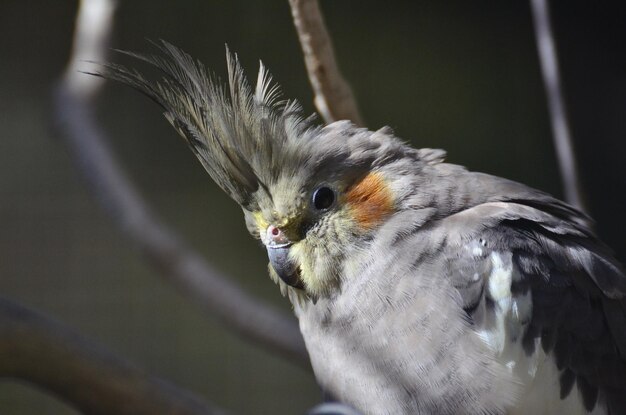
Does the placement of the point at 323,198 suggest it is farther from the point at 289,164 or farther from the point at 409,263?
the point at 409,263

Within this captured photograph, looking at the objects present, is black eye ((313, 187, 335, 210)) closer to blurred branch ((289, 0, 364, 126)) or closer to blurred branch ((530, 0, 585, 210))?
blurred branch ((289, 0, 364, 126))

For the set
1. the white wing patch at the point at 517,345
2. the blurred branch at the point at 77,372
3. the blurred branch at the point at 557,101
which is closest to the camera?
the blurred branch at the point at 77,372

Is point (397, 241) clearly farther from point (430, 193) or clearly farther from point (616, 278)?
point (616, 278)

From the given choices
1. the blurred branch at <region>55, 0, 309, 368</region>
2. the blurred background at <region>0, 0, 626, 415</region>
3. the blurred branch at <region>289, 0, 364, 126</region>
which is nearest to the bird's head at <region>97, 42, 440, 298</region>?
the blurred branch at <region>289, 0, 364, 126</region>

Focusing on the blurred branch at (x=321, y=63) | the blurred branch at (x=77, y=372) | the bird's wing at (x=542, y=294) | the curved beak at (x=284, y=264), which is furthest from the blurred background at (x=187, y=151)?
the blurred branch at (x=77, y=372)

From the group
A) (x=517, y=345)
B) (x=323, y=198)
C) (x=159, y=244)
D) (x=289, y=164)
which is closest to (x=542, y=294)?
(x=517, y=345)

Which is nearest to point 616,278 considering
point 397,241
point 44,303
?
point 397,241

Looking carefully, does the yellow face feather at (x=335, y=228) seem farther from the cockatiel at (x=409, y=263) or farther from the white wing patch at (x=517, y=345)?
the white wing patch at (x=517, y=345)
